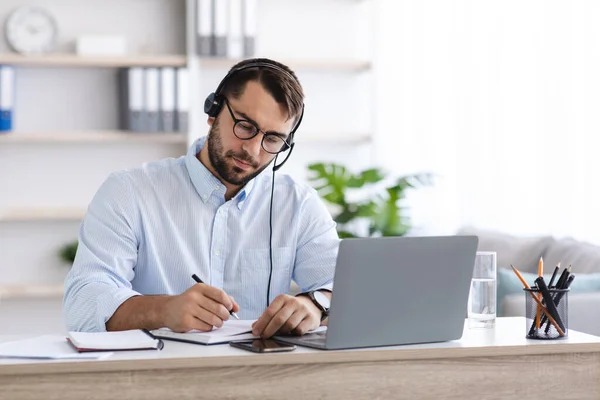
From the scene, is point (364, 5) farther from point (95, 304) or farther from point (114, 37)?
point (95, 304)

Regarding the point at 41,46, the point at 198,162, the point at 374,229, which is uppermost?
the point at 41,46

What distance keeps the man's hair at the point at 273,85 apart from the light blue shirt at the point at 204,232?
215 millimetres

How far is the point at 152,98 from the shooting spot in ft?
13.8

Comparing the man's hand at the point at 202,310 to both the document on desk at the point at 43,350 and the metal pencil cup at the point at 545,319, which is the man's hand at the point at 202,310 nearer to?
the document on desk at the point at 43,350

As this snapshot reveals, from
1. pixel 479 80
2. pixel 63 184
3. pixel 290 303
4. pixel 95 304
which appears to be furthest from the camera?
pixel 63 184

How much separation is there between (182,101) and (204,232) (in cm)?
216

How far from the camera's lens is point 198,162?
85.7 inches

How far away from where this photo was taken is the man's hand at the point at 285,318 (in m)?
1.66

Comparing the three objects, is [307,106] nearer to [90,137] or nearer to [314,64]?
[314,64]

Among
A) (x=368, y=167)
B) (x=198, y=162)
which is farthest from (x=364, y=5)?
(x=198, y=162)

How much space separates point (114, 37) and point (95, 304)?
2.67 metres

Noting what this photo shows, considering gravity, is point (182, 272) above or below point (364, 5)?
below

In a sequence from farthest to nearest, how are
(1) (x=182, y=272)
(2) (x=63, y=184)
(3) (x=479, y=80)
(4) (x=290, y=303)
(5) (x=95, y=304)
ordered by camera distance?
1. (2) (x=63, y=184)
2. (3) (x=479, y=80)
3. (1) (x=182, y=272)
4. (5) (x=95, y=304)
5. (4) (x=290, y=303)

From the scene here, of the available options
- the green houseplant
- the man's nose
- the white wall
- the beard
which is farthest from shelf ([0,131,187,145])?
the man's nose
